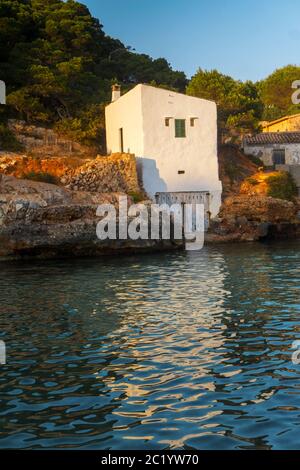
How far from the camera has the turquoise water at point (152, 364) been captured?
9.11 metres

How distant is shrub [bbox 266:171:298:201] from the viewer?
155ft

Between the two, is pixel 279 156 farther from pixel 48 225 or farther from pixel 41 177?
pixel 48 225

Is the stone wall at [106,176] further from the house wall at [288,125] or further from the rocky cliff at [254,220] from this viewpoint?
the house wall at [288,125]

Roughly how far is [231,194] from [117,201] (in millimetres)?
11679

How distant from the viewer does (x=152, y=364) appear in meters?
12.6

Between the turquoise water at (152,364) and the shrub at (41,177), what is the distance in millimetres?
15865

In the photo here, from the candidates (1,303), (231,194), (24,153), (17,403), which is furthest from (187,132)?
(17,403)

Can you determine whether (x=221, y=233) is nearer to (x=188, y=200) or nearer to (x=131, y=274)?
(x=188, y=200)

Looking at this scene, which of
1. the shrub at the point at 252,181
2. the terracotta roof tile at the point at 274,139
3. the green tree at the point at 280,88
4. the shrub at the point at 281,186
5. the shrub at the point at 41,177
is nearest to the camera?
the shrub at the point at 41,177

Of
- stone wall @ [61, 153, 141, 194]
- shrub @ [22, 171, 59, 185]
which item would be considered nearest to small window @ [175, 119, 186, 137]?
stone wall @ [61, 153, 141, 194]

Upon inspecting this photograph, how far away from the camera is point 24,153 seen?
45000mm

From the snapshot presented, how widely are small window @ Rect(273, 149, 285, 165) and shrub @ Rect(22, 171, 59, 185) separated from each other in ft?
79.9

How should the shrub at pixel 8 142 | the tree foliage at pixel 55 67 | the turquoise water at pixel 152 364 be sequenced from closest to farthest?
the turquoise water at pixel 152 364 < the shrub at pixel 8 142 < the tree foliage at pixel 55 67

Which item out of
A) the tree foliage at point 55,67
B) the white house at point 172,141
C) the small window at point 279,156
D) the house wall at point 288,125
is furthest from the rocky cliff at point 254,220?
the house wall at point 288,125
